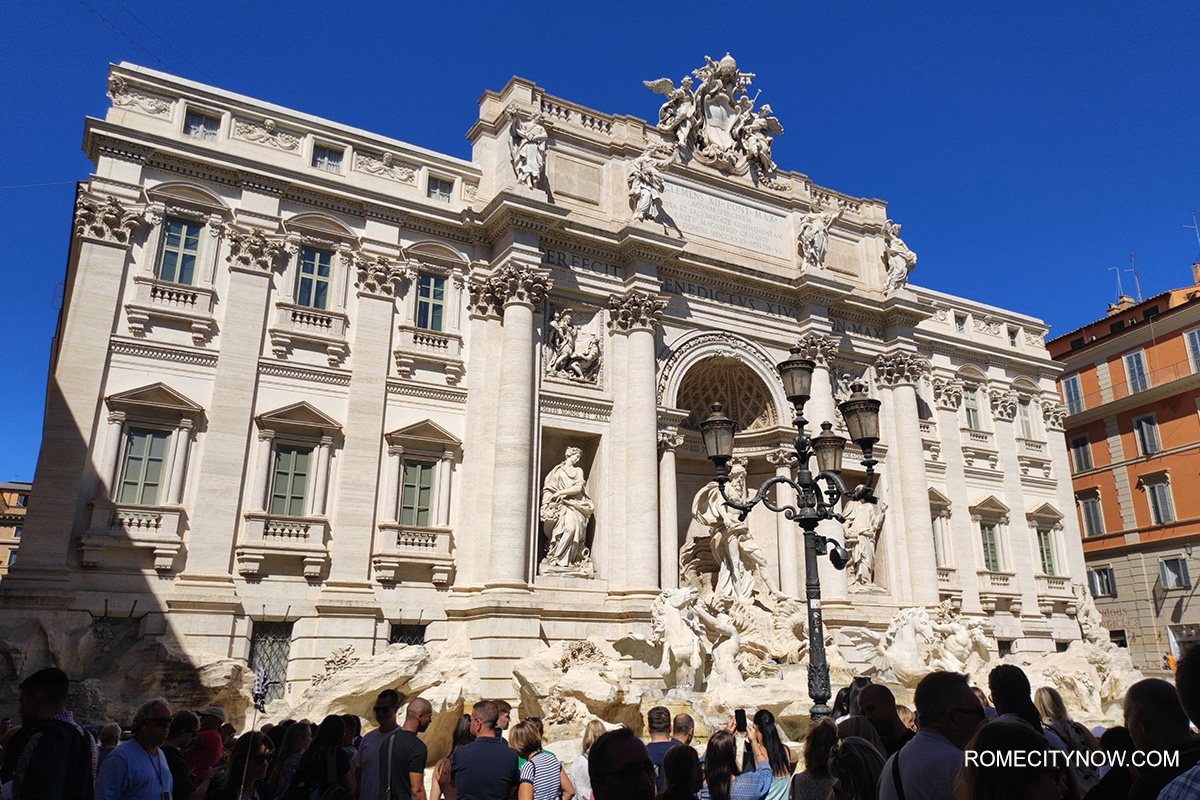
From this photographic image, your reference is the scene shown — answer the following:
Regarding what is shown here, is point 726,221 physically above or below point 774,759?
→ above

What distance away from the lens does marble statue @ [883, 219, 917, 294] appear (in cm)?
2714

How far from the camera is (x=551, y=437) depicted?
20.8 meters

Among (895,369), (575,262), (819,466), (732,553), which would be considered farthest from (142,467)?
(895,369)

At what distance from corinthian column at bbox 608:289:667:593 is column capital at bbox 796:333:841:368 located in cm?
496

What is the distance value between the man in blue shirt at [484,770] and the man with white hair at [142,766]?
1.87 metres

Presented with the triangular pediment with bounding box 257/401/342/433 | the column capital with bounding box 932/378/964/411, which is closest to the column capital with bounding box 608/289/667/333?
the triangular pediment with bounding box 257/401/342/433

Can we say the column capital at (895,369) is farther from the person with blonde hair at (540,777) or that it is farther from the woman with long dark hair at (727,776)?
the woman with long dark hair at (727,776)

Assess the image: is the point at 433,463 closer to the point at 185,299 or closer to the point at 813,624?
the point at 185,299

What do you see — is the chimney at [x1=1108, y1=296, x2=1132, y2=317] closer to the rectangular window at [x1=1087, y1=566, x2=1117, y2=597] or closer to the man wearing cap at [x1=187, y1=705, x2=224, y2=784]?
the rectangular window at [x1=1087, y1=566, x2=1117, y2=597]

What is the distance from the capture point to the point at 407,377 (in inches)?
778

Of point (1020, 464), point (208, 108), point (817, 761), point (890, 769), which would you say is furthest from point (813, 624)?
point (1020, 464)

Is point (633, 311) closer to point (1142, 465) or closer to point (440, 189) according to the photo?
point (440, 189)

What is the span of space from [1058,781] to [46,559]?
16.8 m

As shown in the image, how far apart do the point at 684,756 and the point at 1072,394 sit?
124ft
